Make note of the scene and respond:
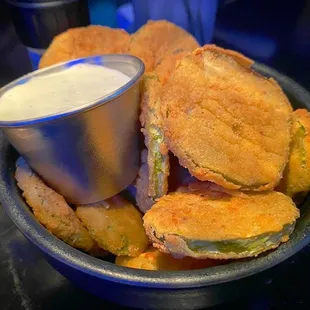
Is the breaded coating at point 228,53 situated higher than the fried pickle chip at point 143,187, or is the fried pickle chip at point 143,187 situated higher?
the breaded coating at point 228,53

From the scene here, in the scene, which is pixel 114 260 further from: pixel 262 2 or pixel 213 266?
pixel 262 2

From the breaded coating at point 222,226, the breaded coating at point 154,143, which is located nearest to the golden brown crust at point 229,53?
the breaded coating at point 154,143

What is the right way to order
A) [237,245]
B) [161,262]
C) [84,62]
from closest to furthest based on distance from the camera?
[237,245] < [161,262] < [84,62]

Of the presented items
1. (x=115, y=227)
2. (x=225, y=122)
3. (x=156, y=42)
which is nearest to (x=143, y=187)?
(x=115, y=227)

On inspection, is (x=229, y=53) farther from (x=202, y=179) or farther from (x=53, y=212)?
(x=53, y=212)

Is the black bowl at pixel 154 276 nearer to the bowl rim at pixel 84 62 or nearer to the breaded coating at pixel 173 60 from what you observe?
the bowl rim at pixel 84 62

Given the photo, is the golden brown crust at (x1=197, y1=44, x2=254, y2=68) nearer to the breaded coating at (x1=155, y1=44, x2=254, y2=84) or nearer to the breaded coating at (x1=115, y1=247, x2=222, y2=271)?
the breaded coating at (x1=155, y1=44, x2=254, y2=84)
